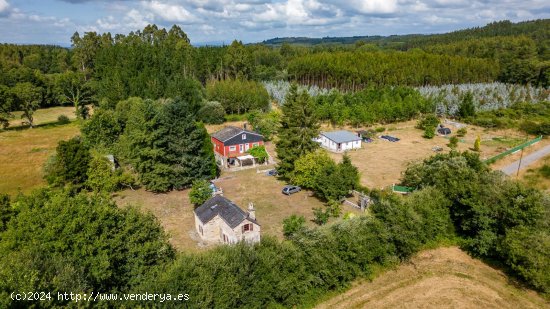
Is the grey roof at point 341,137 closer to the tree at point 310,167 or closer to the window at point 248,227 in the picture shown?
the tree at point 310,167

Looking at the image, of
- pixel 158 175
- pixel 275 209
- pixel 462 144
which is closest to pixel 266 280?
pixel 275 209

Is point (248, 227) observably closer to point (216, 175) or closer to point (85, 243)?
point (85, 243)

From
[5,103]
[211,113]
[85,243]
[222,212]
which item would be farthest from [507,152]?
[5,103]

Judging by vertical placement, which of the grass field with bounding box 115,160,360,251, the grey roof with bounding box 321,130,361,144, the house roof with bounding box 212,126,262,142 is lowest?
the grass field with bounding box 115,160,360,251

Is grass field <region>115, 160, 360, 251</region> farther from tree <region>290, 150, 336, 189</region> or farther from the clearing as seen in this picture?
the clearing

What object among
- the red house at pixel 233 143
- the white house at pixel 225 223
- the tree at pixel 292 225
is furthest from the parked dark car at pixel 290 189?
the red house at pixel 233 143

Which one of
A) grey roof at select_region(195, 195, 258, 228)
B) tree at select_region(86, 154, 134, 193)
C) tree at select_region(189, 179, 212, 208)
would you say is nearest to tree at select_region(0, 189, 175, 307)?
grey roof at select_region(195, 195, 258, 228)
